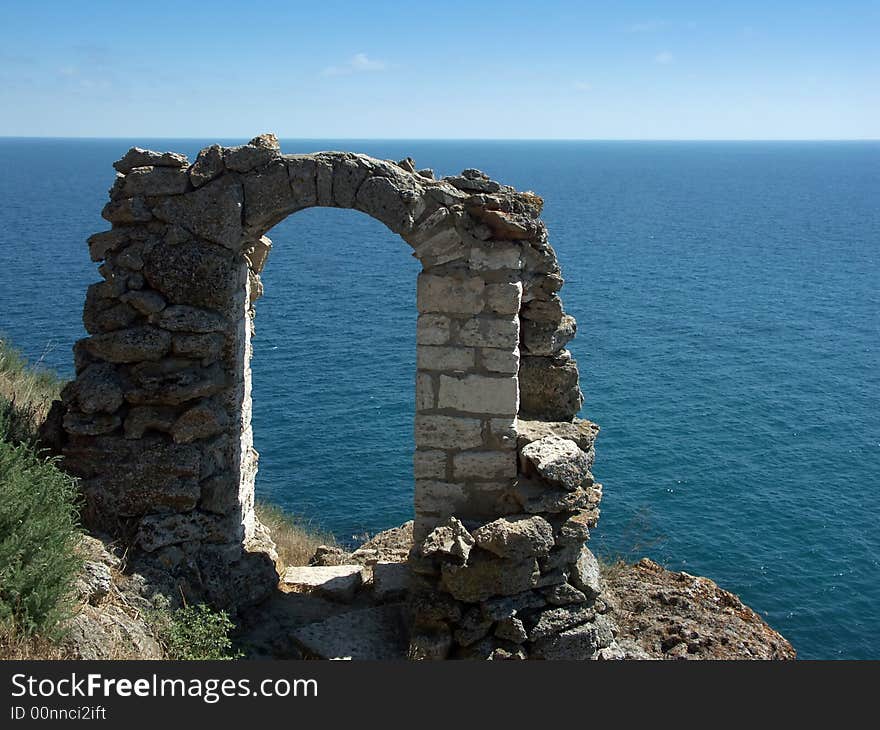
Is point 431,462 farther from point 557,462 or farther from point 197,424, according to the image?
point 197,424

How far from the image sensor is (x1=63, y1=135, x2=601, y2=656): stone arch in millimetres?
8062

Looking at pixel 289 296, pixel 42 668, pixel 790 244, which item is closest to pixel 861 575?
pixel 42 668

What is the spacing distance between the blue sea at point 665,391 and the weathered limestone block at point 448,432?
4.76m

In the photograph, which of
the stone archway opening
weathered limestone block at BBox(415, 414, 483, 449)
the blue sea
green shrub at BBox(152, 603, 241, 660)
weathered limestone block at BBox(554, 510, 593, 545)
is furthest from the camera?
the stone archway opening

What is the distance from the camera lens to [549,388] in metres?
8.85

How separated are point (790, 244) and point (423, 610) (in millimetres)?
51407

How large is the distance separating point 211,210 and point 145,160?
0.82m

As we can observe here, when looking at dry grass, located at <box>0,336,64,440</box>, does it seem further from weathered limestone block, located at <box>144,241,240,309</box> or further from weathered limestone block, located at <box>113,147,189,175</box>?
weathered limestone block, located at <box>113,147,189,175</box>

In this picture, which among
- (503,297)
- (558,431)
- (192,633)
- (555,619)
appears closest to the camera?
(192,633)

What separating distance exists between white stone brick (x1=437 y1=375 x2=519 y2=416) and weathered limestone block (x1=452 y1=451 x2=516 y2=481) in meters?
0.40

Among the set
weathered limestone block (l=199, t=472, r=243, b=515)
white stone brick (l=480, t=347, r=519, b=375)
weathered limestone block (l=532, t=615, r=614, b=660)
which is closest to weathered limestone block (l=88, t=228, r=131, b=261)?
weathered limestone block (l=199, t=472, r=243, b=515)

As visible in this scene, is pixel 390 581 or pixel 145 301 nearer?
pixel 145 301

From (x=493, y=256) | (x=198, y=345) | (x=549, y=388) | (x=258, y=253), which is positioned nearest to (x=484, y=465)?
(x=549, y=388)

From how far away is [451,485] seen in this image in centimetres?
836
